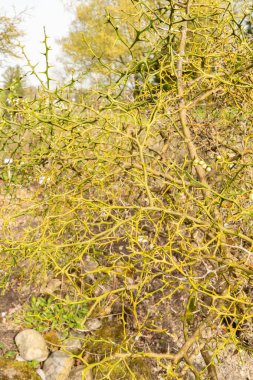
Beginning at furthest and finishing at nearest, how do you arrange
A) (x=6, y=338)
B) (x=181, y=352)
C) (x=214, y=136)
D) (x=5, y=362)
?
(x=6, y=338), (x=5, y=362), (x=214, y=136), (x=181, y=352)

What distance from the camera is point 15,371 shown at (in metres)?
3.18

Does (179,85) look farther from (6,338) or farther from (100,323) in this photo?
(6,338)

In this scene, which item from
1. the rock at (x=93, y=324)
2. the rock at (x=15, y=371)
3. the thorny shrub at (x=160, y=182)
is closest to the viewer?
the thorny shrub at (x=160, y=182)

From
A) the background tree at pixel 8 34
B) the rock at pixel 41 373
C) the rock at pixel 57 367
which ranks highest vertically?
the background tree at pixel 8 34

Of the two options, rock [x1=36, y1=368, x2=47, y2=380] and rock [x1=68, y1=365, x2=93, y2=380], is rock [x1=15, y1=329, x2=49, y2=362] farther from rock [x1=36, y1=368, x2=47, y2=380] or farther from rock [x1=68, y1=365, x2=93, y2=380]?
rock [x1=68, y1=365, x2=93, y2=380]

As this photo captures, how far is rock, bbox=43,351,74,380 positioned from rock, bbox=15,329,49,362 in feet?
0.31

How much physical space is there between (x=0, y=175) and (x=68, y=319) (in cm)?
191

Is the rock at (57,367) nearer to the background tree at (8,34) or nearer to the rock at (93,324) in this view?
the rock at (93,324)

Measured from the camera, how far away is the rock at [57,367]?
3.24 m

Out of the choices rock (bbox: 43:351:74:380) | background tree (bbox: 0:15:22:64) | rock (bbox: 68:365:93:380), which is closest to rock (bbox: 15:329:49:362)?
rock (bbox: 43:351:74:380)

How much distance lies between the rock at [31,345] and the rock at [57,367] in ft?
0.31

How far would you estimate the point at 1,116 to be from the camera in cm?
195

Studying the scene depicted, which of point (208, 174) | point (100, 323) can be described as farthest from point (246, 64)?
point (100, 323)

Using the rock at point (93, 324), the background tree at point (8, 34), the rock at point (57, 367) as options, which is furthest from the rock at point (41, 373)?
the background tree at point (8, 34)
